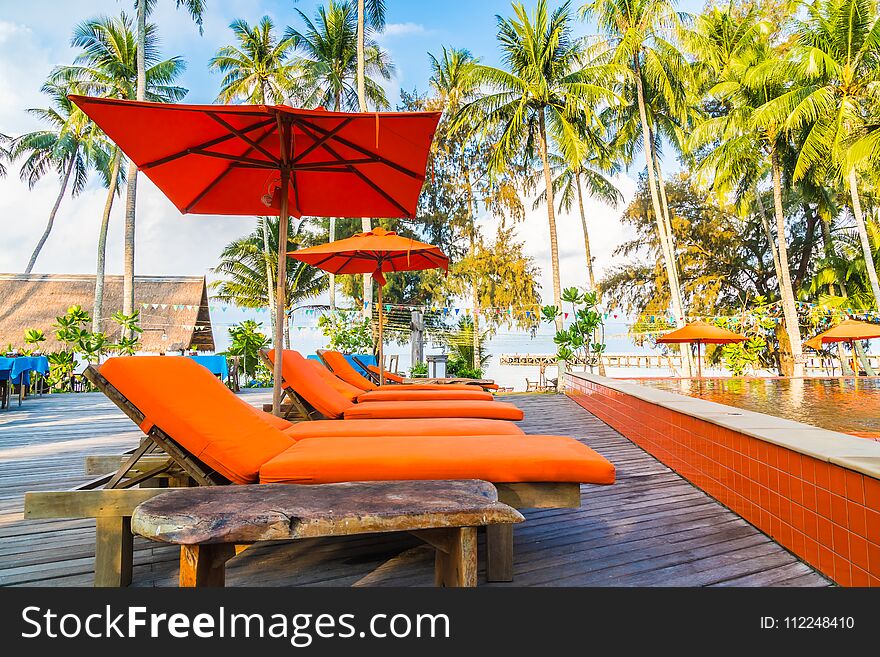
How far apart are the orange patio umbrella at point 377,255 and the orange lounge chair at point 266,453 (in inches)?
142

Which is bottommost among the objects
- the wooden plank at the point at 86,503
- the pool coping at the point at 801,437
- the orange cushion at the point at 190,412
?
the wooden plank at the point at 86,503

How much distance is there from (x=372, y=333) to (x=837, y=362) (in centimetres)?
1590

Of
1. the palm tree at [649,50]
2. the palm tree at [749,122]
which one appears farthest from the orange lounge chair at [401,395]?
the palm tree at [749,122]

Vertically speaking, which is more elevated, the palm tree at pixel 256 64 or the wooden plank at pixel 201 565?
the palm tree at pixel 256 64

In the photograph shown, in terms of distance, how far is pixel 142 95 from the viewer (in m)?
12.7

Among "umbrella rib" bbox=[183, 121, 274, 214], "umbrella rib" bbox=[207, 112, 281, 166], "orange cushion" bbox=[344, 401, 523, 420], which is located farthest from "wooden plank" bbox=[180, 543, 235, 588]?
"umbrella rib" bbox=[183, 121, 274, 214]

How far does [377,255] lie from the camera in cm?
695

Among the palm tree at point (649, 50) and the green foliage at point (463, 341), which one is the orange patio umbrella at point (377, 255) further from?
the palm tree at point (649, 50)

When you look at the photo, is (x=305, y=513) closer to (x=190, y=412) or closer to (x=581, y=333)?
(x=190, y=412)

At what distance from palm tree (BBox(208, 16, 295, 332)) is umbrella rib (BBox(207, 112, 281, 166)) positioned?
14095 mm

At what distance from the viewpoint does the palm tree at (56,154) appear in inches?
835

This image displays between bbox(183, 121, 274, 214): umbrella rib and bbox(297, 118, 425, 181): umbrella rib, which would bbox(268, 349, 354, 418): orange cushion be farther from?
bbox(297, 118, 425, 181): umbrella rib

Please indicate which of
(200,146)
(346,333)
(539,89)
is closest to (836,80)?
(539,89)

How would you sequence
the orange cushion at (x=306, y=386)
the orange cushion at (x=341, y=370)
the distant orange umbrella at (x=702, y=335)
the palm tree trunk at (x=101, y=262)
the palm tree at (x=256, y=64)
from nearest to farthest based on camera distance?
the orange cushion at (x=306, y=386)
the orange cushion at (x=341, y=370)
the distant orange umbrella at (x=702, y=335)
the palm tree trunk at (x=101, y=262)
the palm tree at (x=256, y=64)
